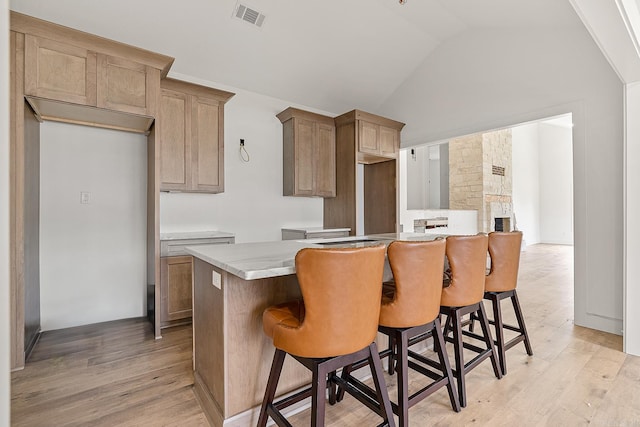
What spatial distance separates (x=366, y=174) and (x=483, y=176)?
399 centimetres

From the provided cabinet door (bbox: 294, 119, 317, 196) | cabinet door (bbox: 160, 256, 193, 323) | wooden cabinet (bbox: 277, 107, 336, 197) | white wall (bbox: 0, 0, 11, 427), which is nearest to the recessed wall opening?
wooden cabinet (bbox: 277, 107, 336, 197)

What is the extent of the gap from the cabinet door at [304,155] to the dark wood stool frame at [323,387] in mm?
2936

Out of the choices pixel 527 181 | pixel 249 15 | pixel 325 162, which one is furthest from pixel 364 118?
pixel 527 181

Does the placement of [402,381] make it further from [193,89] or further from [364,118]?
[364,118]

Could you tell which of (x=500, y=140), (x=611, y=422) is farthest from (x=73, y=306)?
(x=500, y=140)

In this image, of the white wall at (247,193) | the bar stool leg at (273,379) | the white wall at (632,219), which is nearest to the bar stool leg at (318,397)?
the bar stool leg at (273,379)

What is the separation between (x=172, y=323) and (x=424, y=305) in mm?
2598

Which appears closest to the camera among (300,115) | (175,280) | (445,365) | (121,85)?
(445,365)

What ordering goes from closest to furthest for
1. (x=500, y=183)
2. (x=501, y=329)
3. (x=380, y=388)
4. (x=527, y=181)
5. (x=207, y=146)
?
1. (x=380, y=388)
2. (x=501, y=329)
3. (x=207, y=146)
4. (x=500, y=183)
5. (x=527, y=181)

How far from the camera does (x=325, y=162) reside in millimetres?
4465

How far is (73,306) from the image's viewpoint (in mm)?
3029

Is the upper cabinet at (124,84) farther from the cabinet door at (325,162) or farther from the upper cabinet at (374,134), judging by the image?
the upper cabinet at (374,134)

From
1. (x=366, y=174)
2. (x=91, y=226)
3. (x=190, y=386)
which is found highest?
(x=366, y=174)

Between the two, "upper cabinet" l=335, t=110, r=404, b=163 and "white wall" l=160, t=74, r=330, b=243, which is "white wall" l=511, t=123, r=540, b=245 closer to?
"upper cabinet" l=335, t=110, r=404, b=163
